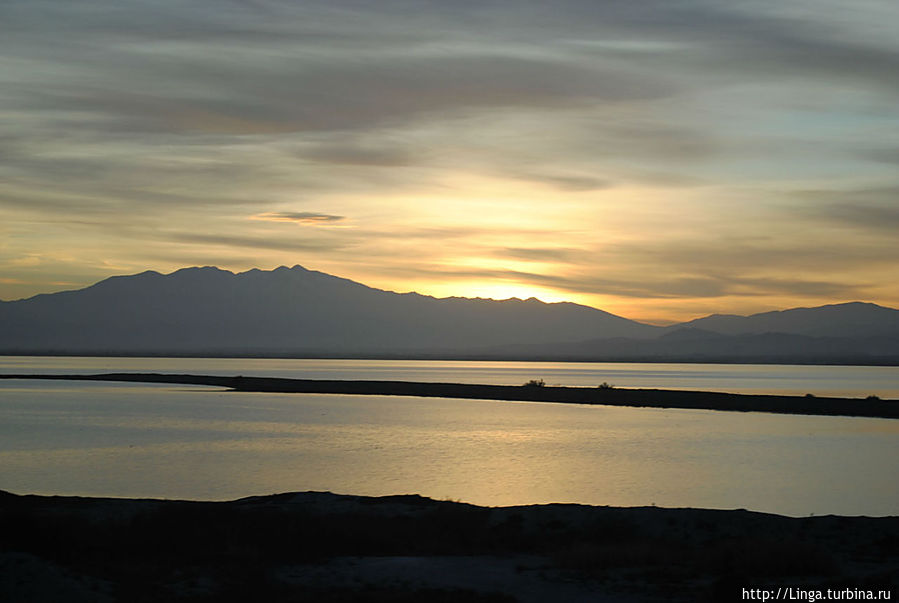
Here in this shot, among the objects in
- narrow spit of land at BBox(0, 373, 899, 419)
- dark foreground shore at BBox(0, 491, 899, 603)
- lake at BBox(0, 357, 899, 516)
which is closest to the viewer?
dark foreground shore at BBox(0, 491, 899, 603)

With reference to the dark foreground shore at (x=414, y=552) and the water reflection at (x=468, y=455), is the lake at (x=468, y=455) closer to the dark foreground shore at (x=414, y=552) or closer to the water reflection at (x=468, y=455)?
the water reflection at (x=468, y=455)

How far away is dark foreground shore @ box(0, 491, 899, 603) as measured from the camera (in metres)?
14.0

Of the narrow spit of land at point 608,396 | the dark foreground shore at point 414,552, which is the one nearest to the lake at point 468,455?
the narrow spit of land at point 608,396

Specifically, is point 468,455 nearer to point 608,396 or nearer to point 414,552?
point 414,552

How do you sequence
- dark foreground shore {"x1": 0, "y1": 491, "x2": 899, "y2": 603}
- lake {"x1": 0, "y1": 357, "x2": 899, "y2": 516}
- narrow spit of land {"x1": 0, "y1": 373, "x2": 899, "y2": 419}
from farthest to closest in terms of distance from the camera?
narrow spit of land {"x1": 0, "y1": 373, "x2": 899, "y2": 419} < lake {"x1": 0, "y1": 357, "x2": 899, "y2": 516} < dark foreground shore {"x1": 0, "y1": 491, "x2": 899, "y2": 603}

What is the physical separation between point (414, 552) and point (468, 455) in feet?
58.8

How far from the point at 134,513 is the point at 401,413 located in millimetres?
40124

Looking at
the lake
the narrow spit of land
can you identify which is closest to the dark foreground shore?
the lake

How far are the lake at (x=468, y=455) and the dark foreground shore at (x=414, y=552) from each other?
17.6 feet

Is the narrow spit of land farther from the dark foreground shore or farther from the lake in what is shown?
the dark foreground shore

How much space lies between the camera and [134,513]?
19.2 metres

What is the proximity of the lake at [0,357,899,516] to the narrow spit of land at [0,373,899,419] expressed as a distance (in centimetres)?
274

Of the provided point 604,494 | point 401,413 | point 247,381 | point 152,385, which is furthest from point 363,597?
point 152,385

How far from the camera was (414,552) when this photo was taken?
715 inches
